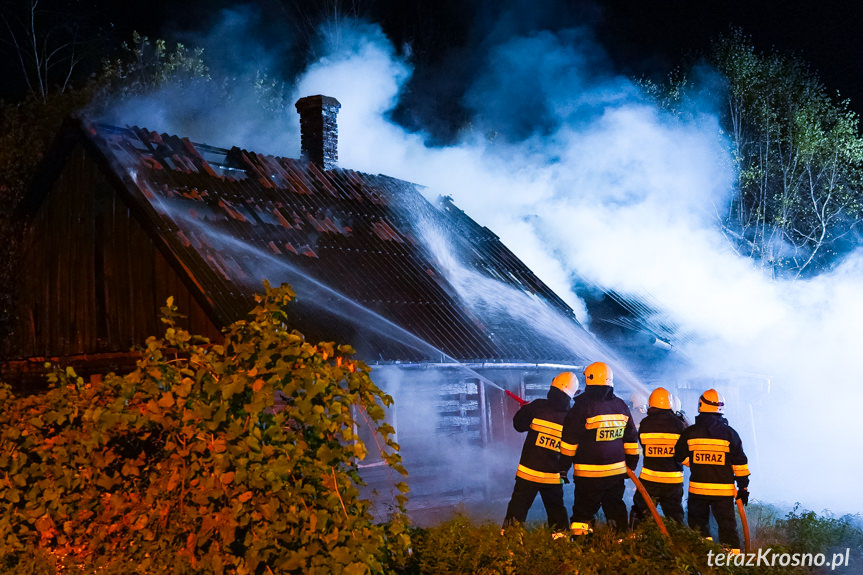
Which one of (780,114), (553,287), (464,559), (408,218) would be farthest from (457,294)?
(780,114)

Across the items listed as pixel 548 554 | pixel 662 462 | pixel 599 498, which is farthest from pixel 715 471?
pixel 548 554

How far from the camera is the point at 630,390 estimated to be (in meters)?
18.3

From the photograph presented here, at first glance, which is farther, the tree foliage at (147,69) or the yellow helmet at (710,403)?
the tree foliage at (147,69)

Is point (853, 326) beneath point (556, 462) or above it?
above

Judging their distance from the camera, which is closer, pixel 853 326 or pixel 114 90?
pixel 853 326

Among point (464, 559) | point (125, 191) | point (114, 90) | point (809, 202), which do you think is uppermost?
point (114, 90)

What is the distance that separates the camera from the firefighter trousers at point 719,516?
8.83m

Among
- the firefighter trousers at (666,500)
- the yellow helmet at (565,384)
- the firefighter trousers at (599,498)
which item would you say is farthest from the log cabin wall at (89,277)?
the firefighter trousers at (666,500)

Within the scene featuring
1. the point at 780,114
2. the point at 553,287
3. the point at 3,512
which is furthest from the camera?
the point at 780,114

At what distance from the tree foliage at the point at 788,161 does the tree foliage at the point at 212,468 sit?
30.2 m

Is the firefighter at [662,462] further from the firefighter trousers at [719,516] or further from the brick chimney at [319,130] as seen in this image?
the brick chimney at [319,130]

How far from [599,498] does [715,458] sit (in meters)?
1.23

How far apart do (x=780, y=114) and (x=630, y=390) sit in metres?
18.6

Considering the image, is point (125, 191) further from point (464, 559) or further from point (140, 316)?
point (464, 559)
